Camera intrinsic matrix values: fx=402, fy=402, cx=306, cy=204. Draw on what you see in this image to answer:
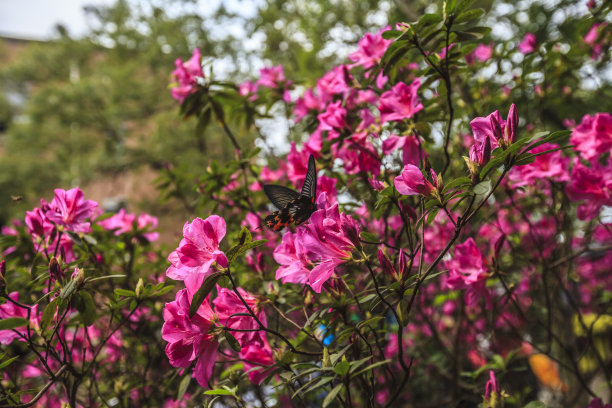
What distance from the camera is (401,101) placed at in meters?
1.26

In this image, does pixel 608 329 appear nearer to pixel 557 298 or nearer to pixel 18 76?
pixel 557 298

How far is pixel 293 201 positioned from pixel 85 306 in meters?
0.64

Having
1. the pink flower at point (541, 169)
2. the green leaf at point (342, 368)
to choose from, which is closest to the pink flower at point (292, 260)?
the green leaf at point (342, 368)

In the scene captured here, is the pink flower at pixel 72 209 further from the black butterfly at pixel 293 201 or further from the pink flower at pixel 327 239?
the pink flower at pixel 327 239

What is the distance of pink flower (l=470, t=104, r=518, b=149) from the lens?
85 cm

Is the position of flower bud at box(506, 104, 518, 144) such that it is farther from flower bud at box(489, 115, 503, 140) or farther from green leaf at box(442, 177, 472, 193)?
green leaf at box(442, 177, 472, 193)

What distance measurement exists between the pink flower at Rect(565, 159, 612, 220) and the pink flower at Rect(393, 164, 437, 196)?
741 mm

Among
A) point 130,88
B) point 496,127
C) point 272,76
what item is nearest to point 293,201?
point 496,127

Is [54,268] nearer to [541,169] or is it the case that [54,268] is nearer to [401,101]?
[401,101]

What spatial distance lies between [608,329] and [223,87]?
4.75 m

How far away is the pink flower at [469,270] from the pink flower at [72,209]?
1162mm

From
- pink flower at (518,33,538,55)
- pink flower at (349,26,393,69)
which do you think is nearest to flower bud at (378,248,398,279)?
pink flower at (349,26,393,69)

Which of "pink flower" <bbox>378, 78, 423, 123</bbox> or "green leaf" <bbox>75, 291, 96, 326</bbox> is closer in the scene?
"green leaf" <bbox>75, 291, 96, 326</bbox>

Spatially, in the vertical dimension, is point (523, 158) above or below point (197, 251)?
above
